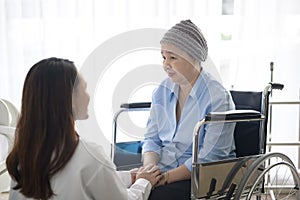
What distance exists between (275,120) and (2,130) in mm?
1688

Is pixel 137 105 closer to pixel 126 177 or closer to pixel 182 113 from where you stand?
pixel 182 113

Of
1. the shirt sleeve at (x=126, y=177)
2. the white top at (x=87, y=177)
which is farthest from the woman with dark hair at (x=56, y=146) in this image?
the shirt sleeve at (x=126, y=177)

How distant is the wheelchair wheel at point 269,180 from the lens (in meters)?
1.52

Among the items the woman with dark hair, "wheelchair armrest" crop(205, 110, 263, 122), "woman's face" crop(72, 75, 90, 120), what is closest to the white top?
the woman with dark hair

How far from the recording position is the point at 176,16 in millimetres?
2607

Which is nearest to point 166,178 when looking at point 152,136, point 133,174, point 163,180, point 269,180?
point 163,180

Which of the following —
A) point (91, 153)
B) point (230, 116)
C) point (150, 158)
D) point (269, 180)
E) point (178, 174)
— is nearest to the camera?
point (91, 153)

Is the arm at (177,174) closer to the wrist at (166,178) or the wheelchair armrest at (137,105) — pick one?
the wrist at (166,178)

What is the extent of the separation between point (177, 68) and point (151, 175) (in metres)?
0.41

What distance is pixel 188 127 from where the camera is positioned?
1631 millimetres

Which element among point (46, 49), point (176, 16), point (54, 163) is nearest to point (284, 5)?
point (176, 16)

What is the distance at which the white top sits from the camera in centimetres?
108

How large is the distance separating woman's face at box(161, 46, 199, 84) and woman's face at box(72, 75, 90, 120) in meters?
0.43

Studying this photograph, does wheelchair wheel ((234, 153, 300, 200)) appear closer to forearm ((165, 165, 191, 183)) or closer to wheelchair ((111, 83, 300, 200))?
wheelchair ((111, 83, 300, 200))
